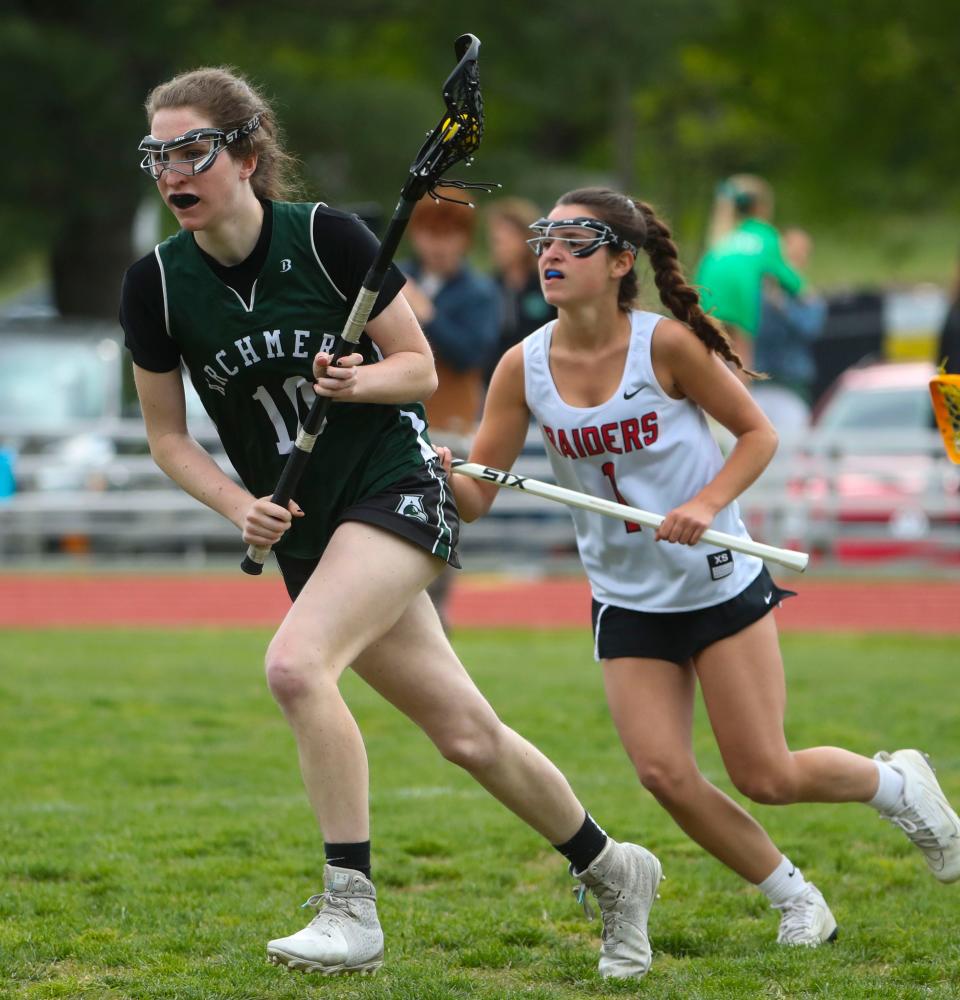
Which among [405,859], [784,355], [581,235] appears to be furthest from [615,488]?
[784,355]

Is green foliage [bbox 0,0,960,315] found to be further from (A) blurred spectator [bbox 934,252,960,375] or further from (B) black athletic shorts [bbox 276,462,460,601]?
(B) black athletic shorts [bbox 276,462,460,601]

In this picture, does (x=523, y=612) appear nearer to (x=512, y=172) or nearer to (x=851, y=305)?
(x=512, y=172)

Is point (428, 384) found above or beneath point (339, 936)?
above

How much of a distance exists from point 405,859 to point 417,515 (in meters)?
1.83

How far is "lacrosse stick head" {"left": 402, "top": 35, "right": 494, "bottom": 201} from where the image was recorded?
4.44 meters

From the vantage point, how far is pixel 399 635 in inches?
179

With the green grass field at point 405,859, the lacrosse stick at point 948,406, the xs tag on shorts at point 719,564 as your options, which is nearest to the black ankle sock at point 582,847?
the green grass field at point 405,859

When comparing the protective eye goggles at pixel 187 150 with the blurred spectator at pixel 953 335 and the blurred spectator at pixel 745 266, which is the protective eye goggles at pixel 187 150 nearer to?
the blurred spectator at pixel 745 266

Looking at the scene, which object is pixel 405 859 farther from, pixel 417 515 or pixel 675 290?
pixel 675 290

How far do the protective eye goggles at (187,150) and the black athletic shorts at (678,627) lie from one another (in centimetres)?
165

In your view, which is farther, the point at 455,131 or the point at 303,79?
the point at 303,79

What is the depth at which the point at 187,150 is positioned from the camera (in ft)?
14.5

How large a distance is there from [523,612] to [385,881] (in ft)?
24.9

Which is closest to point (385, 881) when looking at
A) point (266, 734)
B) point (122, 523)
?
point (266, 734)
